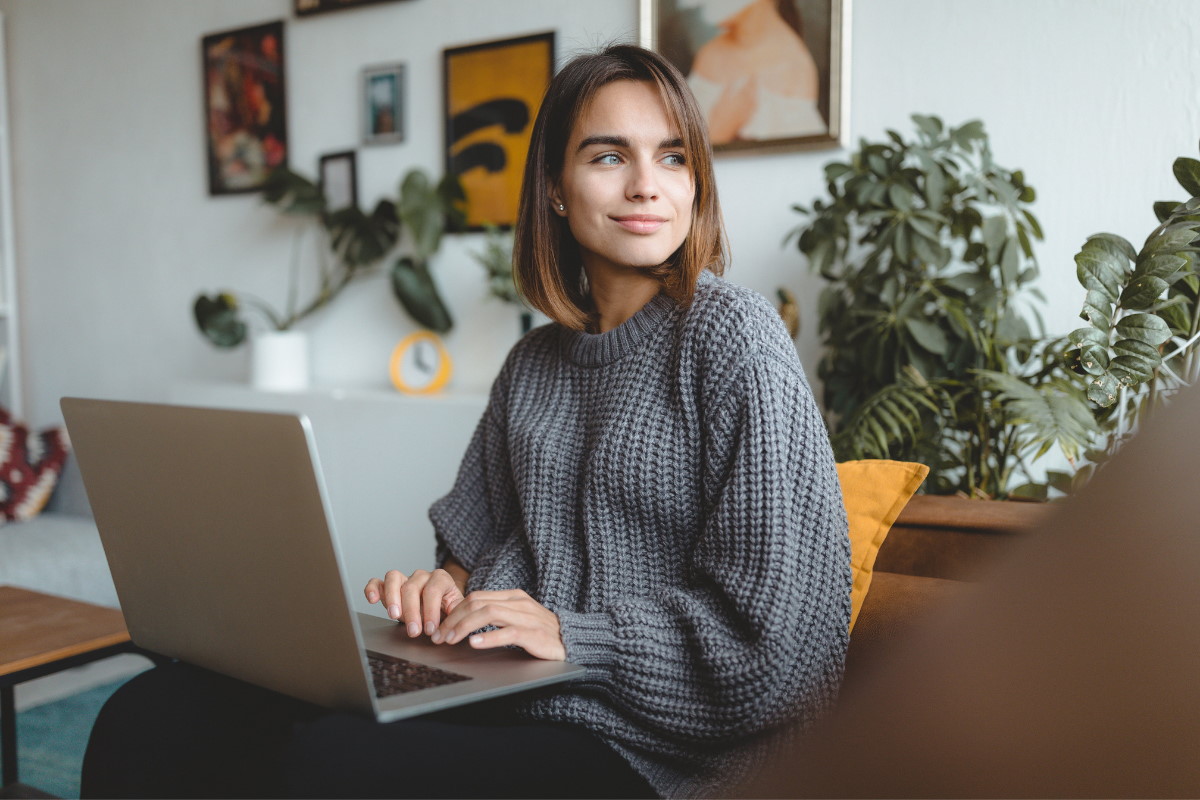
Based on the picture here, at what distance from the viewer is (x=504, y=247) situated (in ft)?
8.66

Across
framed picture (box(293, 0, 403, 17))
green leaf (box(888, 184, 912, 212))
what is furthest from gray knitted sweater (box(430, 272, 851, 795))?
framed picture (box(293, 0, 403, 17))

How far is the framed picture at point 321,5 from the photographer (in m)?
2.89

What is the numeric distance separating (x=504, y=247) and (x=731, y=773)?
72.6 inches

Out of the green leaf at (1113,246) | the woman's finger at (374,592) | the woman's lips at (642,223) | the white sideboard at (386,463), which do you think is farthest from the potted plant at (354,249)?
the green leaf at (1113,246)

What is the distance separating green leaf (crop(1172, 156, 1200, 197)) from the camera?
1343 millimetres

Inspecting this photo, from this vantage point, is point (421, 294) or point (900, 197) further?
point (421, 294)

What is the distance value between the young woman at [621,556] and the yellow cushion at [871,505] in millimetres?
176

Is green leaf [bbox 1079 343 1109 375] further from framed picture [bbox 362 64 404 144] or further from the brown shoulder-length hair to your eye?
framed picture [bbox 362 64 404 144]

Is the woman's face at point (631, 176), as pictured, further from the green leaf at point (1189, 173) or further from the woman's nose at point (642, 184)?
the green leaf at point (1189, 173)

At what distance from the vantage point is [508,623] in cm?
97

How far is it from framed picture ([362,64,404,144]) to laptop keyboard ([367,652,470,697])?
2191mm

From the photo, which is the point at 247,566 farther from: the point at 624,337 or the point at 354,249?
the point at 354,249

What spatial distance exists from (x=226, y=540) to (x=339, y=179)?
2343 mm

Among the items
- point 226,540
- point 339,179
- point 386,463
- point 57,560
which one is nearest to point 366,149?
point 339,179
